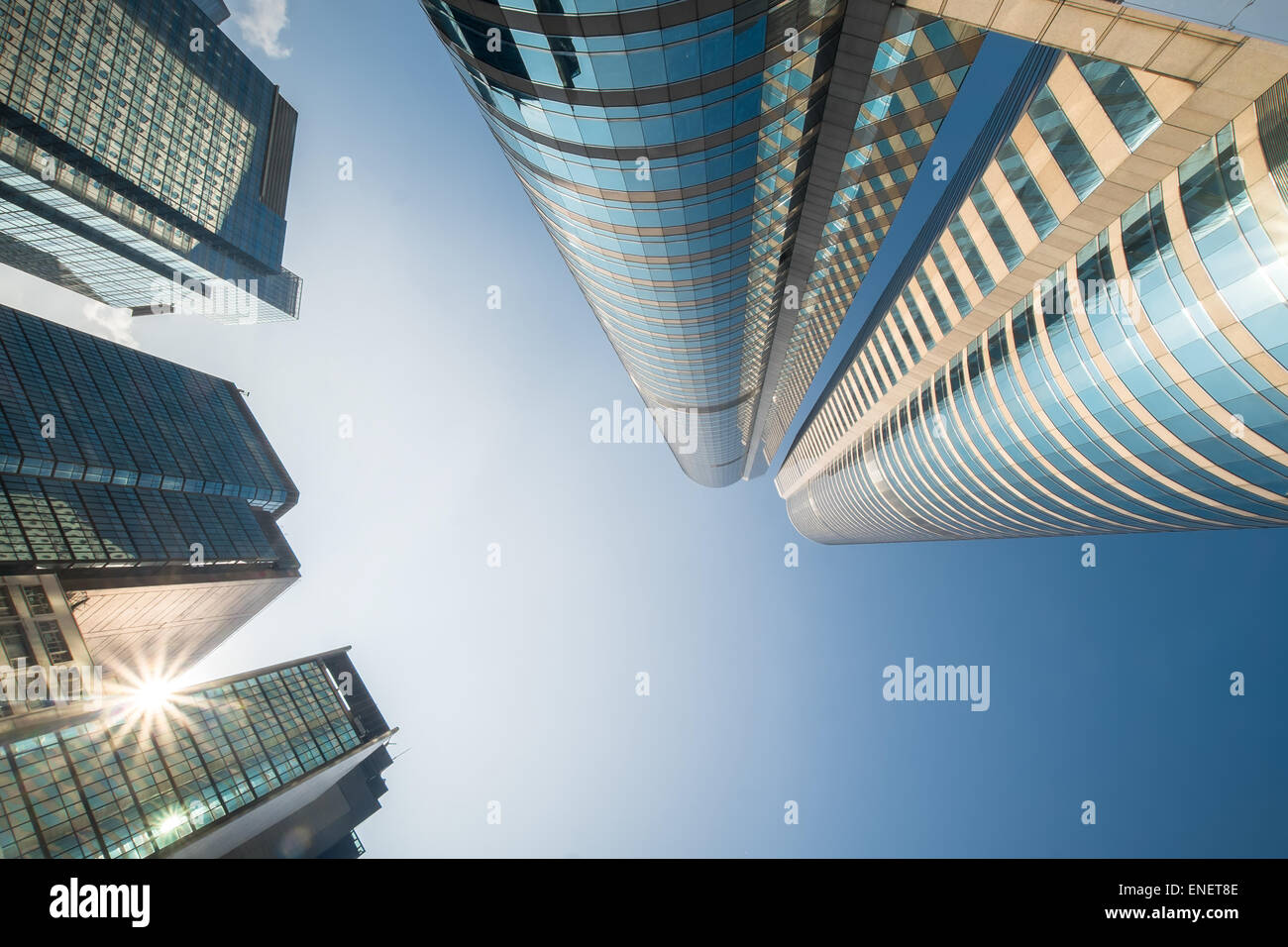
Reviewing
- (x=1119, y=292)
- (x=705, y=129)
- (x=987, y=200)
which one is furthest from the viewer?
(x=987, y=200)

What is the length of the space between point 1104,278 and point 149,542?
104258 mm

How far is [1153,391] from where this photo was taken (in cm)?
2588

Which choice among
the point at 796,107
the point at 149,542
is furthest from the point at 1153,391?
the point at 149,542

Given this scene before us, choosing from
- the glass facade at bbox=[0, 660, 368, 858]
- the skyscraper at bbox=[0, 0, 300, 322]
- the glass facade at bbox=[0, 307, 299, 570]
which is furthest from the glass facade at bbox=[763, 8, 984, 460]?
the skyscraper at bbox=[0, 0, 300, 322]

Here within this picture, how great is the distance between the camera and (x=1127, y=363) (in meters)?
26.1

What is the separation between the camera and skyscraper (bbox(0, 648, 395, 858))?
1661 inches

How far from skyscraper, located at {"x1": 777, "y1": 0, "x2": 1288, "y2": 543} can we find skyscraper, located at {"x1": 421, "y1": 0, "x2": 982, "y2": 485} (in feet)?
19.3

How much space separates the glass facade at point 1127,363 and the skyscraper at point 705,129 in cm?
697

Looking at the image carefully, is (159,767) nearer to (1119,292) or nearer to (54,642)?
(54,642)

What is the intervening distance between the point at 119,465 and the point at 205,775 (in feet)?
158

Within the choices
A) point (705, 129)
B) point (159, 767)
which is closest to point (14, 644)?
point (159, 767)

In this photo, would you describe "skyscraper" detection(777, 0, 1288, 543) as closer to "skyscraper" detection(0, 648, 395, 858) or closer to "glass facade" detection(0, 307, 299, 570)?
"skyscraper" detection(0, 648, 395, 858)
